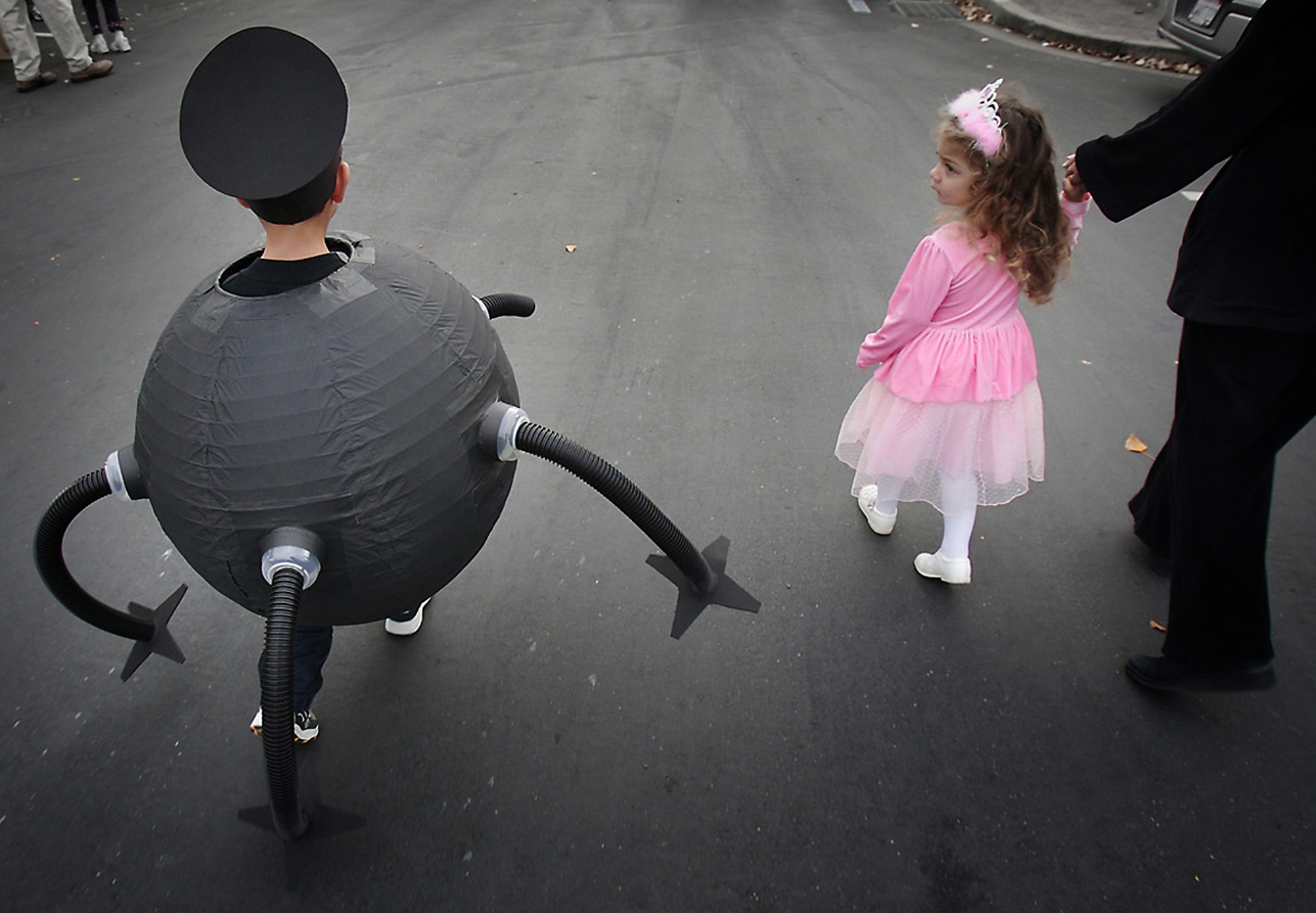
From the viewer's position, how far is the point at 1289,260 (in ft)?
6.37

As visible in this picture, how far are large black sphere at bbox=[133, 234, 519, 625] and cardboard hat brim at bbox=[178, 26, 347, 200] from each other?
20 cm

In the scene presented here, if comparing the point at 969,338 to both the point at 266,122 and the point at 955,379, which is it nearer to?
the point at 955,379

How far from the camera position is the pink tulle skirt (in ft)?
8.32

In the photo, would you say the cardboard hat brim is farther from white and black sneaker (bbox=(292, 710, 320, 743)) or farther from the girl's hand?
the girl's hand

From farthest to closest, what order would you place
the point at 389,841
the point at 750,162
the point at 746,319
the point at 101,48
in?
the point at 101,48 < the point at 750,162 < the point at 746,319 < the point at 389,841

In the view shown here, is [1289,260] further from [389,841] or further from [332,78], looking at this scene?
[389,841]

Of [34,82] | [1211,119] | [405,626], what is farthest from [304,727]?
[34,82]

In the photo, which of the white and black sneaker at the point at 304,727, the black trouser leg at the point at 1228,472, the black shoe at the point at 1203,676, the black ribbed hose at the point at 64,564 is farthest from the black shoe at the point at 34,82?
the black shoe at the point at 1203,676

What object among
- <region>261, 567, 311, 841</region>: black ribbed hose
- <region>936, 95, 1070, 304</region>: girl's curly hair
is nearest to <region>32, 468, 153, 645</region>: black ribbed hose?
<region>261, 567, 311, 841</region>: black ribbed hose

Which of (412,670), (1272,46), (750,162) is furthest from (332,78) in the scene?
(750,162)

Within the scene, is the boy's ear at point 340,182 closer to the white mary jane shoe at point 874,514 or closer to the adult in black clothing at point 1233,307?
the adult in black clothing at point 1233,307

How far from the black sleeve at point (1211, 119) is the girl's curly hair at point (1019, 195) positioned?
0.11 m

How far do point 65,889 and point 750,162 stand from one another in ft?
17.5

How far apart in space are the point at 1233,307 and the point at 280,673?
2228mm
